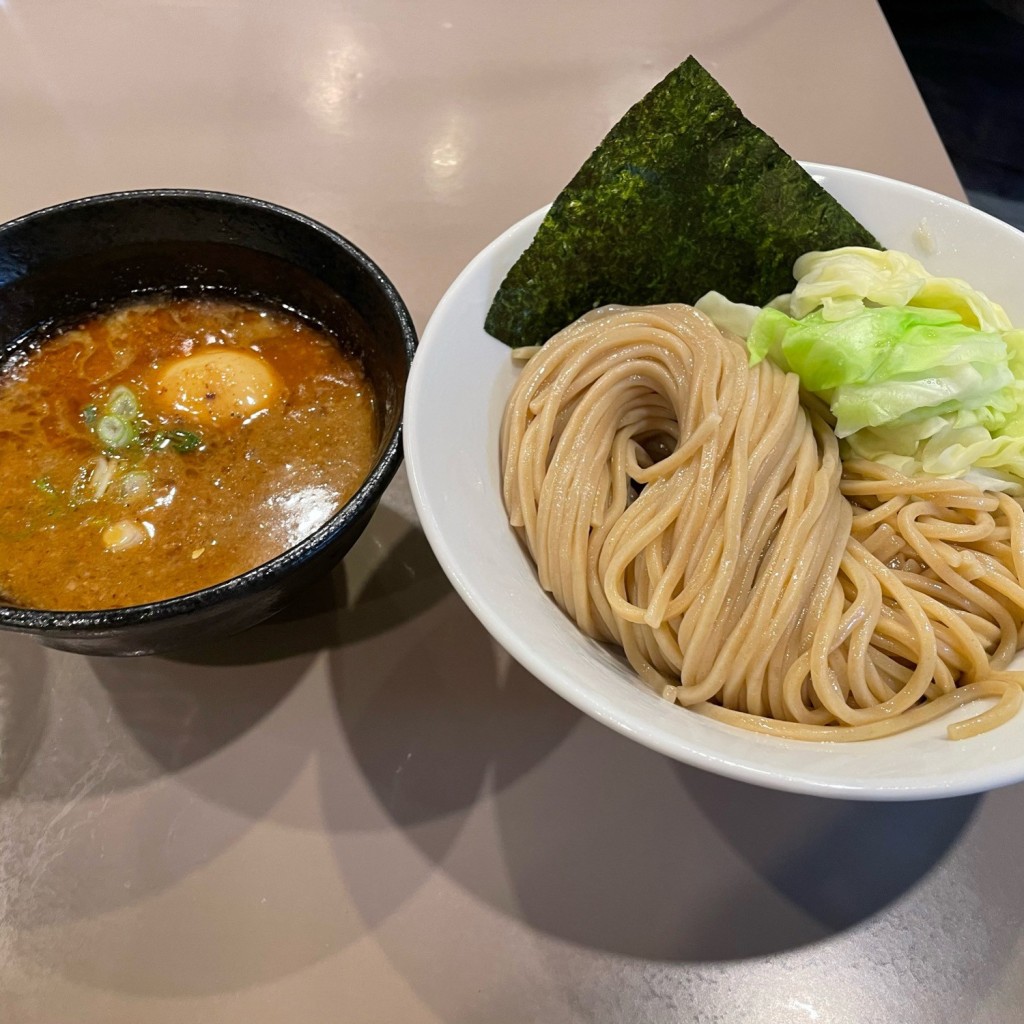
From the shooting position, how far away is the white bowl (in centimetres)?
91

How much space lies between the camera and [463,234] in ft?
7.15

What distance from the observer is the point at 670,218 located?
4.58ft

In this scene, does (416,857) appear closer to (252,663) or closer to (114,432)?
(252,663)

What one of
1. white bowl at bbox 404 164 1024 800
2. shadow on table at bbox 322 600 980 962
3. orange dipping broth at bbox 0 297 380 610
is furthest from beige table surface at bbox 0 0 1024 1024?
white bowl at bbox 404 164 1024 800

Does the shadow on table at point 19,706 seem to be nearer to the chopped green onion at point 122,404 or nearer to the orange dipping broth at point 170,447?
the orange dipping broth at point 170,447

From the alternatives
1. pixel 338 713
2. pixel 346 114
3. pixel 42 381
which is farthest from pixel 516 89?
pixel 338 713

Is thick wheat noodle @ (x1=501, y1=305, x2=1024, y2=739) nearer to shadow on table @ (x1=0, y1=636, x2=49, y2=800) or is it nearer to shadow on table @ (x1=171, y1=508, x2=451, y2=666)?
shadow on table @ (x1=171, y1=508, x2=451, y2=666)

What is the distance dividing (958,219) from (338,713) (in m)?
1.40

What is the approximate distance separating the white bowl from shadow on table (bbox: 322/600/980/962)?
0.89 ft

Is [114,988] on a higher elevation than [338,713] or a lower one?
lower

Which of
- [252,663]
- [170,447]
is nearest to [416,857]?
[252,663]

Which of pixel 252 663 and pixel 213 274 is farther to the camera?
pixel 213 274

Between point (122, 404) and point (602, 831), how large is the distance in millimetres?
1129

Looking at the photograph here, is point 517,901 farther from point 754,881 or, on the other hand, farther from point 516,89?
point 516,89
